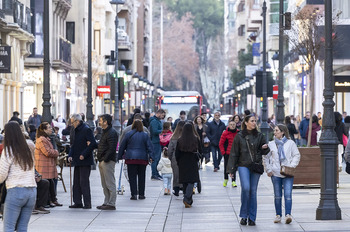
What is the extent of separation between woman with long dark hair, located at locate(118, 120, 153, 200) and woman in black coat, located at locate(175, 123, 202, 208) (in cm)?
136

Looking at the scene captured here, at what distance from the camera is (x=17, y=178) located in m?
11.4

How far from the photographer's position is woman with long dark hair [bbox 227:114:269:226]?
53.1ft

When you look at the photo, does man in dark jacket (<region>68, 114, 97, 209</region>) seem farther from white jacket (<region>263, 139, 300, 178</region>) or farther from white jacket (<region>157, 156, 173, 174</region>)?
white jacket (<region>263, 139, 300, 178</region>)

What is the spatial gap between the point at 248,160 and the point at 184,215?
2655 mm

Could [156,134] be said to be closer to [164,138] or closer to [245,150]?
[164,138]

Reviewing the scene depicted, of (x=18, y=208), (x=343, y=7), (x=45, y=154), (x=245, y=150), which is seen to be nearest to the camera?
(x=18, y=208)

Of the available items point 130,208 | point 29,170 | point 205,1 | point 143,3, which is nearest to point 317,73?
point 130,208

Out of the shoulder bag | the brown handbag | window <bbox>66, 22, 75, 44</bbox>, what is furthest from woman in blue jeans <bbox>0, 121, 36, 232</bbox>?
window <bbox>66, 22, 75, 44</bbox>

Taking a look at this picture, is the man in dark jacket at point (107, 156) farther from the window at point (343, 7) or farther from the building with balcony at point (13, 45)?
the window at point (343, 7)

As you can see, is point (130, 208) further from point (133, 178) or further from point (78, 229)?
point (78, 229)

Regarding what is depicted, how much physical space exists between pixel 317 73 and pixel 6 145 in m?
49.5

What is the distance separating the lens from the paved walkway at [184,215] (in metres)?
16.0

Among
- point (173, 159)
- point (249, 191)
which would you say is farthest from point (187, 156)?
point (249, 191)

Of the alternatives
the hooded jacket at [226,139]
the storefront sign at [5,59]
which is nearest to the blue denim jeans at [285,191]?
the hooded jacket at [226,139]
